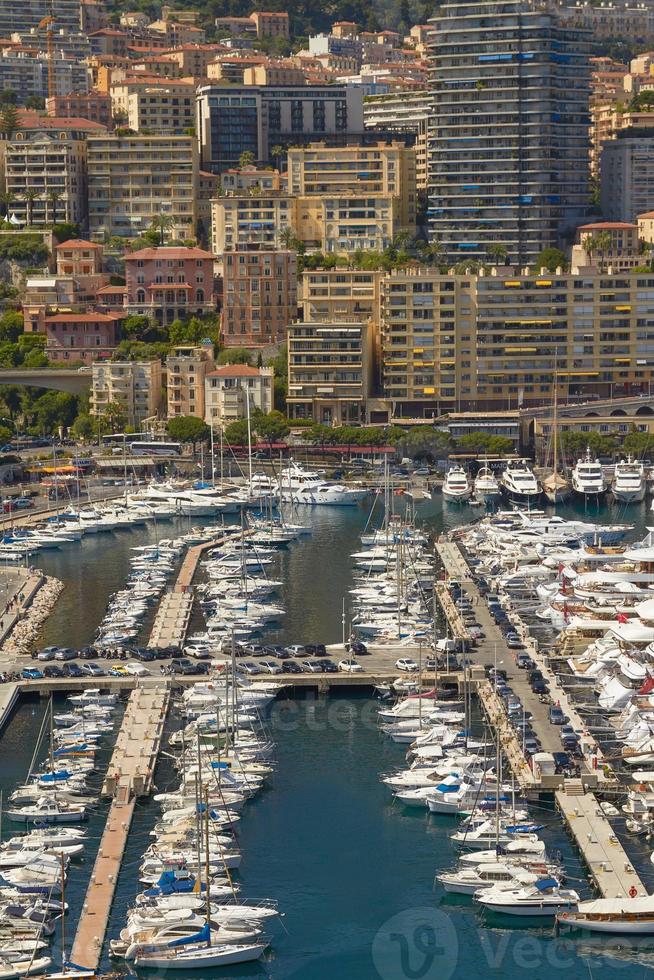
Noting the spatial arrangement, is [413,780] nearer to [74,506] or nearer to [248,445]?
[74,506]

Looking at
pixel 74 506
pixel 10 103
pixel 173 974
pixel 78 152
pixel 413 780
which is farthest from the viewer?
pixel 10 103

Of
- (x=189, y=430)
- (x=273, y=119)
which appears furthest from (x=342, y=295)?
(x=273, y=119)

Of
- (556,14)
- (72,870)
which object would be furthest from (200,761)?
(556,14)

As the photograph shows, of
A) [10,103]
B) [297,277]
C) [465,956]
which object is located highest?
[10,103]

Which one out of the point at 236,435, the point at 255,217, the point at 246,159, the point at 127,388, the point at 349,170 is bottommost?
the point at 236,435

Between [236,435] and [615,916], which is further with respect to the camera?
[236,435]

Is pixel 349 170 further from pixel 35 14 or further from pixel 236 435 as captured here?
pixel 35 14

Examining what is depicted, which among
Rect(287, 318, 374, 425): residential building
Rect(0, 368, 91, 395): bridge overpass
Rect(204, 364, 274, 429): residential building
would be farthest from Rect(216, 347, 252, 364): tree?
Rect(0, 368, 91, 395): bridge overpass

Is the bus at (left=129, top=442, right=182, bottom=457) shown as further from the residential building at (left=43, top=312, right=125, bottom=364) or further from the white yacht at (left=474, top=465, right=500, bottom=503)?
the white yacht at (left=474, top=465, right=500, bottom=503)
